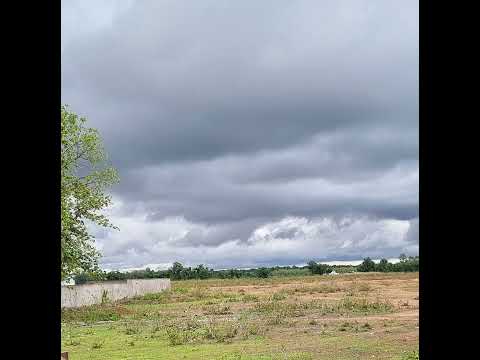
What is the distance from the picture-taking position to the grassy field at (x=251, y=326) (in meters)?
8.63

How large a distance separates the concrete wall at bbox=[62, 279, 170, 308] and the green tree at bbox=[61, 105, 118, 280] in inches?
104

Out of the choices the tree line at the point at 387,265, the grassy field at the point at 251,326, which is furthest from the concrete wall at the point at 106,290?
the tree line at the point at 387,265

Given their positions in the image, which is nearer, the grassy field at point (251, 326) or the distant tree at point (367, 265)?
the grassy field at point (251, 326)

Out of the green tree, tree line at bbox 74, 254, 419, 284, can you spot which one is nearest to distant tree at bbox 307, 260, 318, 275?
tree line at bbox 74, 254, 419, 284

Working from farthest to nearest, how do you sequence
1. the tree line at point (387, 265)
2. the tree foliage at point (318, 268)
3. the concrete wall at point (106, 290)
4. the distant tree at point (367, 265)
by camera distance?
the tree foliage at point (318, 268), the distant tree at point (367, 265), the tree line at point (387, 265), the concrete wall at point (106, 290)

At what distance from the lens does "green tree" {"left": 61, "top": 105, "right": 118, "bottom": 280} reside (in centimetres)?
960

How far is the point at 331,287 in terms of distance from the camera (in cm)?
1850

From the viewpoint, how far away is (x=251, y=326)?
11.0m

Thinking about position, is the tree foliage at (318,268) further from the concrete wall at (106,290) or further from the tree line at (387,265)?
the concrete wall at (106,290)

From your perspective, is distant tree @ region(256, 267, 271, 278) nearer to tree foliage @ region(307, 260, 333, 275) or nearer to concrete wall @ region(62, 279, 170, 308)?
tree foliage @ region(307, 260, 333, 275)

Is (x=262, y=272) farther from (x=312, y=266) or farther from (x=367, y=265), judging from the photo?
(x=367, y=265)

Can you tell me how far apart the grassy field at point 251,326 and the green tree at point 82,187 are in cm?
126
